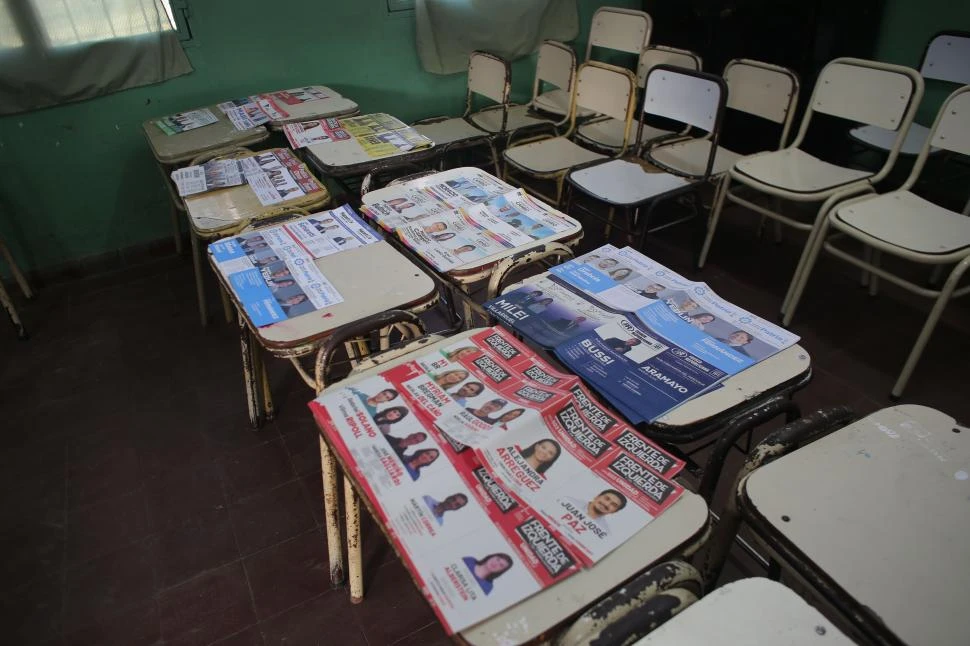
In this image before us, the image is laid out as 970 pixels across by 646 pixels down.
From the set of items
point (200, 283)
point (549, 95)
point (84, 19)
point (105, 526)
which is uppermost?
point (84, 19)

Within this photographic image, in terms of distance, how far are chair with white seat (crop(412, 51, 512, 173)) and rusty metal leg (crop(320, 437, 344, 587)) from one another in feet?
6.36

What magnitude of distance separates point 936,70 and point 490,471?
133 inches

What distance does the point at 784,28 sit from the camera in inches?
122

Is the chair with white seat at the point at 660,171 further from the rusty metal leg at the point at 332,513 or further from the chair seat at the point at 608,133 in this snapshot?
the rusty metal leg at the point at 332,513

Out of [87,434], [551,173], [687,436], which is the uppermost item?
[687,436]

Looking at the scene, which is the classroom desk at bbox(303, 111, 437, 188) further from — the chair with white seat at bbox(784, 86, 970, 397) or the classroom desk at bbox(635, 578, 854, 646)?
the classroom desk at bbox(635, 578, 854, 646)

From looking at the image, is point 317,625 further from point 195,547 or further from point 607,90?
point 607,90

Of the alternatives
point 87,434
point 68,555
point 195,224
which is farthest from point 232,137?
point 68,555

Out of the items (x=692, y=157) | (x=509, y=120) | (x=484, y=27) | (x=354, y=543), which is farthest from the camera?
(x=484, y=27)

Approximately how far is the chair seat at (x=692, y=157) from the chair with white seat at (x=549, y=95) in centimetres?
63

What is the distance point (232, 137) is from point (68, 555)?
1.66 meters

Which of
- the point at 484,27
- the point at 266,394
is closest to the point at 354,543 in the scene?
the point at 266,394

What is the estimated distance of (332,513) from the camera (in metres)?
1.42

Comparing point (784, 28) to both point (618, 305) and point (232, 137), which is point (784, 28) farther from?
point (232, 137)
